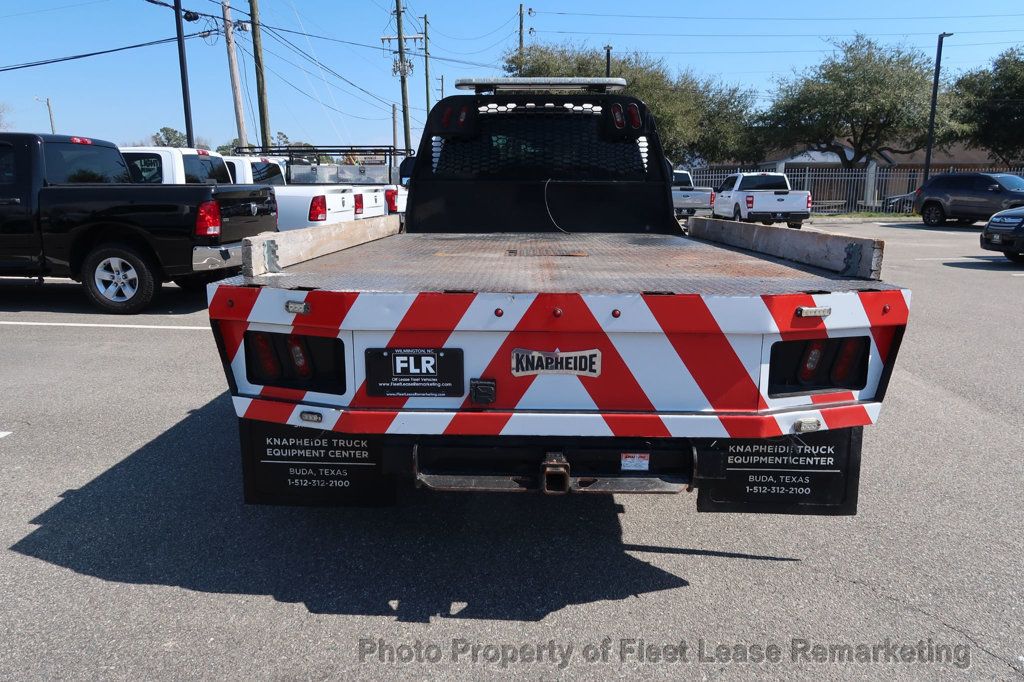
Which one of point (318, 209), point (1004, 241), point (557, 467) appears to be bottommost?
point (1004, 241)

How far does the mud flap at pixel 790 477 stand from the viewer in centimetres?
305

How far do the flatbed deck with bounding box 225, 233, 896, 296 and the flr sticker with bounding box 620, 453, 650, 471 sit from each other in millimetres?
633

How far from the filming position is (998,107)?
4256 cm

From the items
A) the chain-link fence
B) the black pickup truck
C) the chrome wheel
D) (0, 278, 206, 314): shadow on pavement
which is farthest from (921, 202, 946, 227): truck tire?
the chrome wheel

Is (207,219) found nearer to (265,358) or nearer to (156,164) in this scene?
(156,164)

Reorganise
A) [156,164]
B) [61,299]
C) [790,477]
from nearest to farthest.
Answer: [790,477], [61,299], [156,164]

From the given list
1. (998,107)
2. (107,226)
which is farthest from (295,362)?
(998,107)

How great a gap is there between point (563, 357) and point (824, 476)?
1.22 m

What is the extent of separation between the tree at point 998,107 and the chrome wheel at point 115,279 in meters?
44.1

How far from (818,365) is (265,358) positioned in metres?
2.17

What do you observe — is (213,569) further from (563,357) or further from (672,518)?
(672,518)

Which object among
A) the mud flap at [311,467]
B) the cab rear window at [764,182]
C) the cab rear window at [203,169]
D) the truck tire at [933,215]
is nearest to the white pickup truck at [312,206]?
the cab rear window at [203,169]

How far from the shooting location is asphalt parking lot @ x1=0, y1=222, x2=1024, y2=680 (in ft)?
9.19

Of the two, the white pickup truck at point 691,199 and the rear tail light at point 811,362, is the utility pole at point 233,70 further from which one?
the rear tail light at point 811,362
